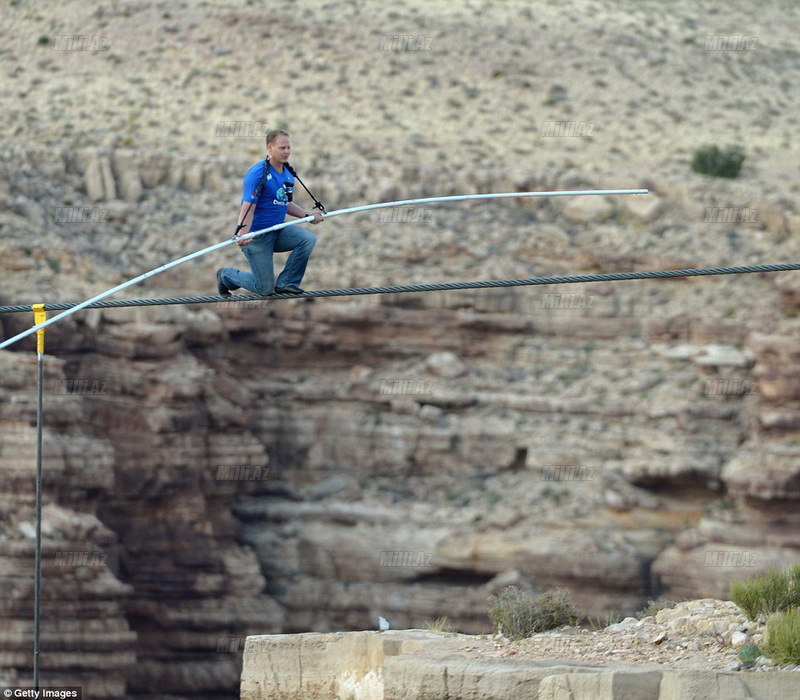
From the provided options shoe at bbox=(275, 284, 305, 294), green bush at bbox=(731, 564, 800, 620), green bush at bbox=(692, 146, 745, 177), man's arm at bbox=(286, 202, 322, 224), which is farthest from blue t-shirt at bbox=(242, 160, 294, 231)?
green bush at bbox=(692, 146, 745, 177)

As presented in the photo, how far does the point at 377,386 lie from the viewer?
50.3m

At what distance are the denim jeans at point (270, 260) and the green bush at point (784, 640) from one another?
6.34 metres

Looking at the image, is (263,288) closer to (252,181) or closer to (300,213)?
(300,213)

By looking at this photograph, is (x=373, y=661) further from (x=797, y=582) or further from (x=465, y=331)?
(x=465, y=331)

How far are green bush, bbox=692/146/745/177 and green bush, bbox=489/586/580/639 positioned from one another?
31782 mm

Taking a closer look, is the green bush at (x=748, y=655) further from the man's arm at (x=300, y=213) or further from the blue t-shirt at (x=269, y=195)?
the blue t-shirt at (x=269, y=195)

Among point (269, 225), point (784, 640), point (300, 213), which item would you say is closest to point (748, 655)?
point (784, 640)

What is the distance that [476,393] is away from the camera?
49.9m

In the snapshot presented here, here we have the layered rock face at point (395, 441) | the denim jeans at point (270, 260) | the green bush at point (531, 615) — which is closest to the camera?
the denim jeans at point (270, 260)

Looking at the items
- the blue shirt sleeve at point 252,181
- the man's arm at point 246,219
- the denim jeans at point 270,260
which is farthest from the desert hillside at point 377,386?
the blue shirt sleeve at point 252,181

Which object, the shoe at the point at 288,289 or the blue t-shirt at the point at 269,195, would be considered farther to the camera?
the shoe at the point at 288,289

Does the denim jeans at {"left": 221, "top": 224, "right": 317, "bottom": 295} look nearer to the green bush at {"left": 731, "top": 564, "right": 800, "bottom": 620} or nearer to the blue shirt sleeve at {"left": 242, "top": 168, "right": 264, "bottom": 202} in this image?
the blue shirt sleeve at {"left": 242, "top": 168, "right": 264, "bottom": 202}

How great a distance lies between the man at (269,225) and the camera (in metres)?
21.8

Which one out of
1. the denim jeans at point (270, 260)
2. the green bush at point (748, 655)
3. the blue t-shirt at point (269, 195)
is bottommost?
the green bush at point (748, 655)
